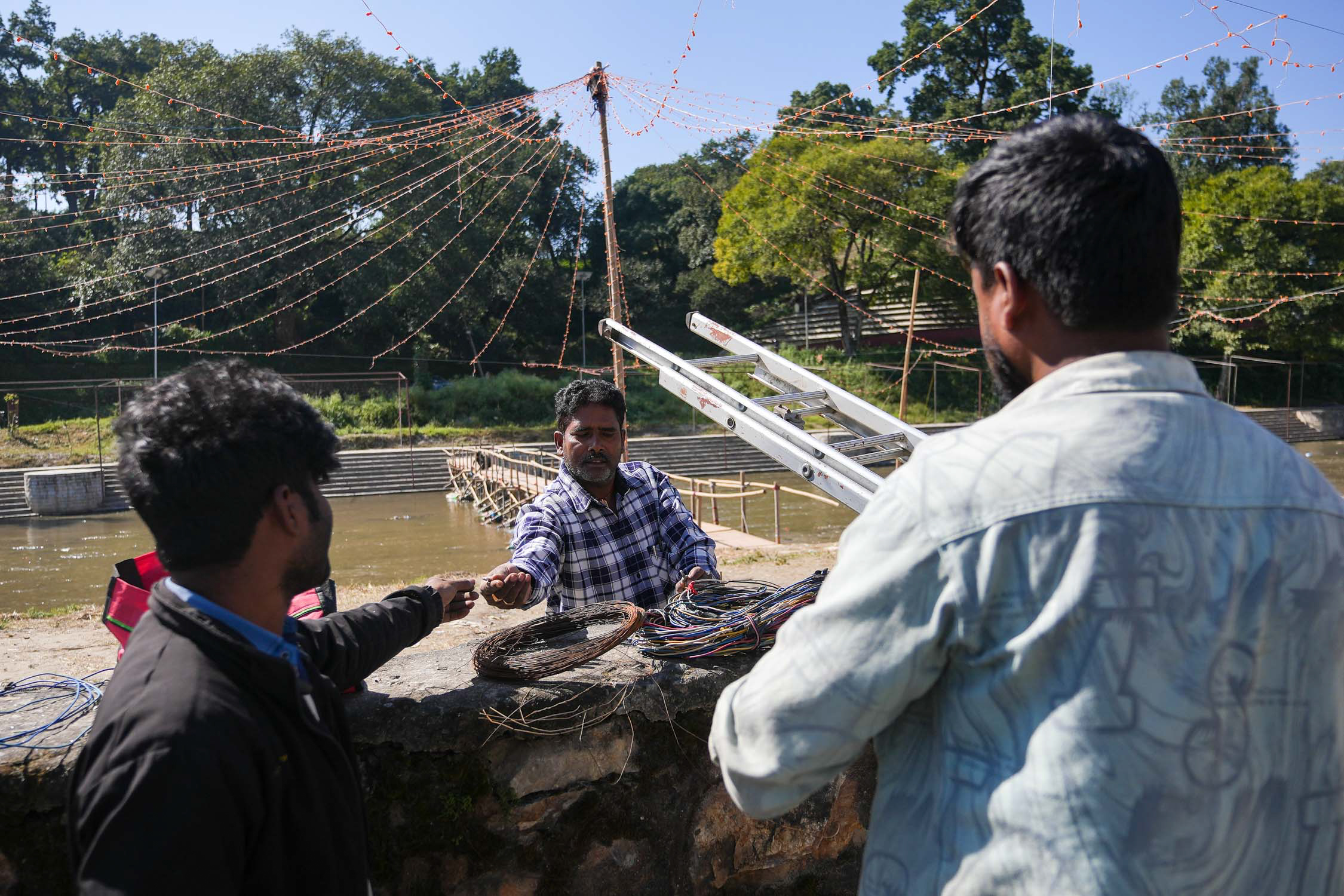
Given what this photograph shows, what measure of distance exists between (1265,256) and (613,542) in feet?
108

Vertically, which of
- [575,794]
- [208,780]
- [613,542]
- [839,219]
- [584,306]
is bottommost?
[575,794]

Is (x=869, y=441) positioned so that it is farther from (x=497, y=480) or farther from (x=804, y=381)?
(x=497, y=480)

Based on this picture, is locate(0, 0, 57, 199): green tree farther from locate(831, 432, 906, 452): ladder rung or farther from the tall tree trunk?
locate(831, 432, 906, 452): ladder rung

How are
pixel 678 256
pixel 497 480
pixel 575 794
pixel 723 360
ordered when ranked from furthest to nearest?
pixel 678 256 → pixel 497 480 → pixel 723 360 → pixel 575 794

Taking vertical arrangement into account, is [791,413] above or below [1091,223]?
below

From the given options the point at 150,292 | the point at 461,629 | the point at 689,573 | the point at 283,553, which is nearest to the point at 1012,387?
the point at 283,553

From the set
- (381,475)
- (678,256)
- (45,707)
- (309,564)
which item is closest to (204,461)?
(309,564)

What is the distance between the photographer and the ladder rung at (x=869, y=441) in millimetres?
4121

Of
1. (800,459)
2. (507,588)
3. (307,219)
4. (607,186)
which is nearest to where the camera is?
(507,588)

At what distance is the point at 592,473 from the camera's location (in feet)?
10.9

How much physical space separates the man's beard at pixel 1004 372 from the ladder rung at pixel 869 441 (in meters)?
2.92

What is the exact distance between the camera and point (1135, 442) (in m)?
0.98

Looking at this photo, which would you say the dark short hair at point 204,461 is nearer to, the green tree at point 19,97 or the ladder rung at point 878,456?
the ladder rung at point 878,456

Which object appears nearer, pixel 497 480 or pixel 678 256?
pixel 497 480
